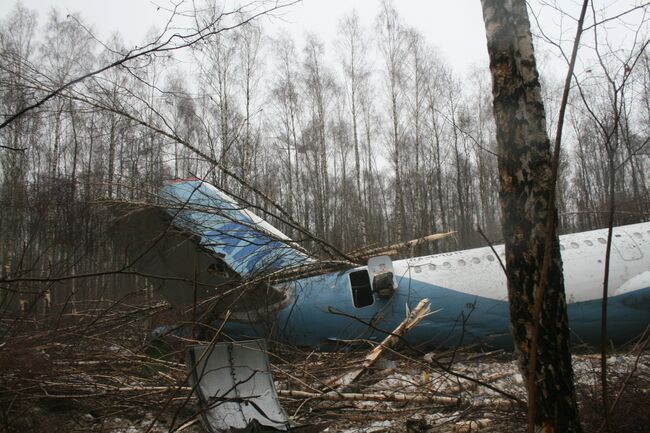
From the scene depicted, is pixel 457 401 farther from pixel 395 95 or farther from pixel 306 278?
pixel 395 95

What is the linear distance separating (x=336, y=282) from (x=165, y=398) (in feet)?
14.1

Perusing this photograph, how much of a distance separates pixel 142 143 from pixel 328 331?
4292 millimetres

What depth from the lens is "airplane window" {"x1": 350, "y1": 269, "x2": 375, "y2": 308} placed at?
8.10 meters

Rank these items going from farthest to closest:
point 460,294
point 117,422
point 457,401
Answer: point 460,294 → point 457,401 → point 117,422

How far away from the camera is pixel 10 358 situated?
11.5 ft

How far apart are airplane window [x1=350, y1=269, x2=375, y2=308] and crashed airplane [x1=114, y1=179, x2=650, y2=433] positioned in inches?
0.7

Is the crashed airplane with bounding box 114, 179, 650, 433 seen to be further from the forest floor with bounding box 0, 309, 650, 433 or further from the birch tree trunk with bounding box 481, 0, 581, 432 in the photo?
the birch tree trunk with bounding box 481, 0, 581, 432

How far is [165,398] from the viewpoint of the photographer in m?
4.52

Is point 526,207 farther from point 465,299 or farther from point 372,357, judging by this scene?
point 465,299

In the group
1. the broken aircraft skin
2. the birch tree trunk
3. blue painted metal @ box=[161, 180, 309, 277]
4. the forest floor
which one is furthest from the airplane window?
the birch tree trunk

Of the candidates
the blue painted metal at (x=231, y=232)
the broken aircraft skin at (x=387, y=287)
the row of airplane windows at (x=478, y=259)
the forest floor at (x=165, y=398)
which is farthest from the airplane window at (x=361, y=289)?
the forest floor at (x=165, y=398)

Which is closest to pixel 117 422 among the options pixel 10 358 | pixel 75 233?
pixel 10 358

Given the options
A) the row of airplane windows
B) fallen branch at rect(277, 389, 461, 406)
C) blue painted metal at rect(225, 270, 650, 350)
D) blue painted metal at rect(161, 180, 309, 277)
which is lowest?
fallen branch at rect(277, 389, 461, 406)

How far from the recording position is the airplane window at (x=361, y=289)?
8.10 metres
